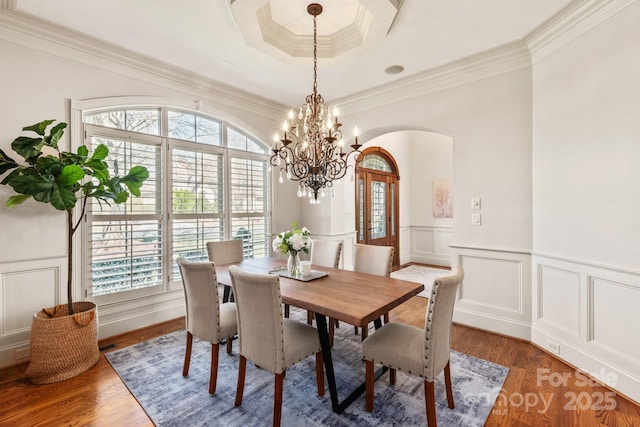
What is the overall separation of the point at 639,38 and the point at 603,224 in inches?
51.3

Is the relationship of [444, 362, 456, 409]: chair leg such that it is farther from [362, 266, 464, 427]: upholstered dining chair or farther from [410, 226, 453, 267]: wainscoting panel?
[410, 226, 453, 267]: wainscoting panel

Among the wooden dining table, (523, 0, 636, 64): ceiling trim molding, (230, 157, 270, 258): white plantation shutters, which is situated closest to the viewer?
the wooden dining table

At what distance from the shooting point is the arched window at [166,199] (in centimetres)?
301

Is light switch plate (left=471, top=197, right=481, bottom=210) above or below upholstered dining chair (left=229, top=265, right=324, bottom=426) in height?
above

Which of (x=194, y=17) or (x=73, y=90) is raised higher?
(x=194, y=17)

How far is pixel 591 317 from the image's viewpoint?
7.77ft

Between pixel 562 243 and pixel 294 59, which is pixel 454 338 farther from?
pixel 294 59

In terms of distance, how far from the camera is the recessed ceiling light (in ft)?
10.9

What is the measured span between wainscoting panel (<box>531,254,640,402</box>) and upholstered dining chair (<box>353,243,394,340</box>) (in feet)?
4.68

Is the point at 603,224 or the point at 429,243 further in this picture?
the point at 429,243

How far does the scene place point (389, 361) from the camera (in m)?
1.86

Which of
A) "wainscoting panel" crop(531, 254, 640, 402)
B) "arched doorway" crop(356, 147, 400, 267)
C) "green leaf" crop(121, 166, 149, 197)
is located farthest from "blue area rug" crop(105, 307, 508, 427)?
"arched doorway" crop(356, 147, 400, 267)

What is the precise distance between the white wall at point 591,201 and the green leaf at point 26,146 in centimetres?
432

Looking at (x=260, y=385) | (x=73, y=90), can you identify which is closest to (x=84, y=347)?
(x=260, y=385)
